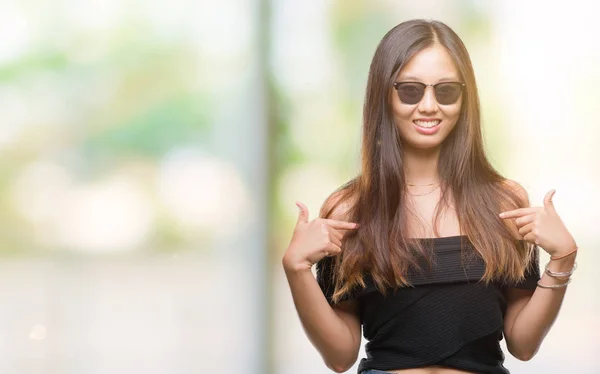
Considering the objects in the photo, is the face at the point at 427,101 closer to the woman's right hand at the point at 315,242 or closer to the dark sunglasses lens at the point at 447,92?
the dark sunglasses lens at the point at 447,92

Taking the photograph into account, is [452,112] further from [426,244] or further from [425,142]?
[426,244]

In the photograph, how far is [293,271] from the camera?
6.74 feet

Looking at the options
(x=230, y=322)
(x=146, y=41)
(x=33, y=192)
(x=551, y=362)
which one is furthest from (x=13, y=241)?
(x=551, y=362)

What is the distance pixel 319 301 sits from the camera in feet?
6.84

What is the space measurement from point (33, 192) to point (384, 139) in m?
1.32

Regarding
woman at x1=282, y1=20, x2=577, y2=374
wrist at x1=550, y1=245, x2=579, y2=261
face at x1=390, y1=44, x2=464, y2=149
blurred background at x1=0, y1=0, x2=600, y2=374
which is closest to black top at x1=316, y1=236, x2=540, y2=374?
woman at x1=282, y1=20, x2=577, y2=374

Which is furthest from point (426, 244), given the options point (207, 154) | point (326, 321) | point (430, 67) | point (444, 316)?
point (207, 154)

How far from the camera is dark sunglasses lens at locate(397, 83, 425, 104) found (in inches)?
83.0

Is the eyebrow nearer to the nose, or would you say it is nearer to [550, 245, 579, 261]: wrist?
the nose

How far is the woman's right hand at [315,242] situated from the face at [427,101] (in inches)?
9.5

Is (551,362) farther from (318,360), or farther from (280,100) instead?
(280,100)

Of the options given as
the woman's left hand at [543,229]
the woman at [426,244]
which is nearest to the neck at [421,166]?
the woman at [426,244]

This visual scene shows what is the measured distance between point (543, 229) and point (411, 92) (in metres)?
0.39

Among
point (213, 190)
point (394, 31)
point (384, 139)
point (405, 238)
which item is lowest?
point (213, 190)
